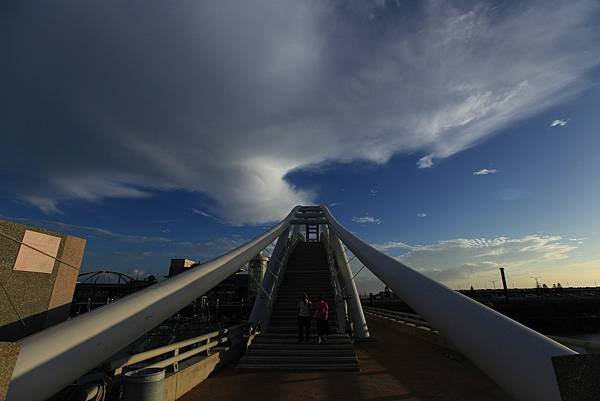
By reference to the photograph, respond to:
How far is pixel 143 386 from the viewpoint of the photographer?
13.3ft

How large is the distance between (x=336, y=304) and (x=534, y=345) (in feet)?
32.7

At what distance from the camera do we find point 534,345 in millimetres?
1717

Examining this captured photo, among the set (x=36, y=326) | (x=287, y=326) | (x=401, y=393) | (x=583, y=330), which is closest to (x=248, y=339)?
(x=287, y=326)

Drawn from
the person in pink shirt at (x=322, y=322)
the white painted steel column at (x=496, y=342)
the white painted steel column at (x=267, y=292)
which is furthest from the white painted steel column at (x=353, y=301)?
the white painted steel column at (x=496, y=342)

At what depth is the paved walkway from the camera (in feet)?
16.9

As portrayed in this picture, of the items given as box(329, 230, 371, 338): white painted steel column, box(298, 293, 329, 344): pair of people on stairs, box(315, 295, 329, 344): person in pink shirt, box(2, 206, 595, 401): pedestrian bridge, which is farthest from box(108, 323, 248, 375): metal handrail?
box(329, 230, 371, 338): white painted steel column

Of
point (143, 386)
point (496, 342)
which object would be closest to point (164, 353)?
point (143, 386)

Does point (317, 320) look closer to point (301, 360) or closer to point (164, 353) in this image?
point (301, 360)

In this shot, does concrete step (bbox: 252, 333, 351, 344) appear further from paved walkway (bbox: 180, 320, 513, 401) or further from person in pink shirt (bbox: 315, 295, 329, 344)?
paved walkway (bbox: 180, 320, 513, 401)

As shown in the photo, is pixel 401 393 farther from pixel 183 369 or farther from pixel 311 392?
pixel 183 369

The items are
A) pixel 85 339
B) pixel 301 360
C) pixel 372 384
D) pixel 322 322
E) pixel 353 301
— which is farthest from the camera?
pixel 353 301

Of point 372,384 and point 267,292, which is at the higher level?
point 267,292

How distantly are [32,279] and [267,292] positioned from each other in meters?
8.61

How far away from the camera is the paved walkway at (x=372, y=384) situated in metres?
5.15
